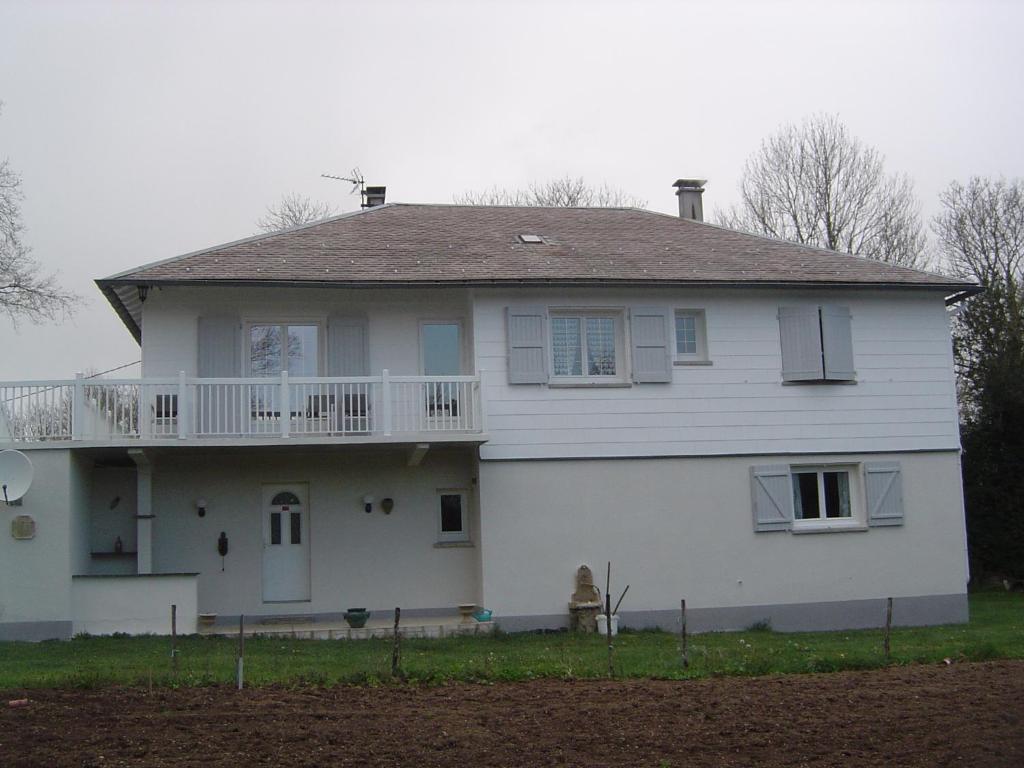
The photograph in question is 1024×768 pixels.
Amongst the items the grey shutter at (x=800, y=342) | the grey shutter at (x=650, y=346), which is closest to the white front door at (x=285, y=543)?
the grey shutter at (x=650, y=346)

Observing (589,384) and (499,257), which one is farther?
(499,257)

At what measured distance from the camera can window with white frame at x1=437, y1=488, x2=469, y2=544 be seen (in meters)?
18.9

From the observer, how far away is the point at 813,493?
19.6m

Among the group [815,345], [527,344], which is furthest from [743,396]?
[527,344]

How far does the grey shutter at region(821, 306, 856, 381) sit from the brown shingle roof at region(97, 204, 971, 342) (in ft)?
1.87

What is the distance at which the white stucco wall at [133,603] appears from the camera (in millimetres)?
16594

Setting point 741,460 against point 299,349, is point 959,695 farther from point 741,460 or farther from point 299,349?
point 299,349

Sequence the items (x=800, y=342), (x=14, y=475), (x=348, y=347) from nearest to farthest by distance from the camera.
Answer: (x=14, y=475) < (x=348, y=347) < (x=800, y=342)

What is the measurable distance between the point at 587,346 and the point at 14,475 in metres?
8.89

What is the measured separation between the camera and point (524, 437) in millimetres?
18297

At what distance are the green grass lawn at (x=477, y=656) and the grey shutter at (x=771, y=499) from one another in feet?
6.38

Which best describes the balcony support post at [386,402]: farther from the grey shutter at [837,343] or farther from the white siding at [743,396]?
the grey shutter at [837,343]

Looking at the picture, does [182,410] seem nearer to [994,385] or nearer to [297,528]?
[297,528]

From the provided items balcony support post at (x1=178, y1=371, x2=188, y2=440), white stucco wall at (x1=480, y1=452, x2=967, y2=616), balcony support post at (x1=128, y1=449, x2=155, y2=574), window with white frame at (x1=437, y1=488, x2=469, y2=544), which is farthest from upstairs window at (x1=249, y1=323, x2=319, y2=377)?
white stucco wall at (x1=480, y1=452, x2=967, y2=616)
